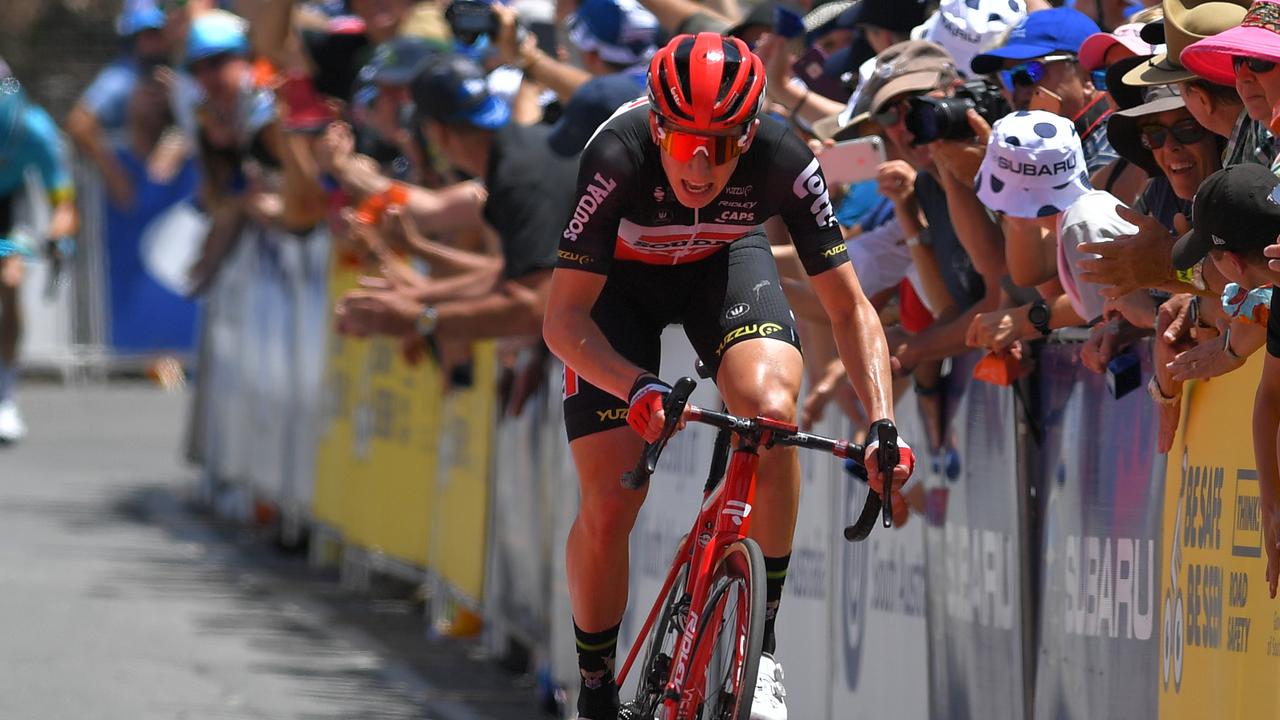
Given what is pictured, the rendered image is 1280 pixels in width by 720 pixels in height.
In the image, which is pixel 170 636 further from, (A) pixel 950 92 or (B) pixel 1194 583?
(B) pixel 1194 583

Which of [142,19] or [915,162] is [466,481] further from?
[142,19]

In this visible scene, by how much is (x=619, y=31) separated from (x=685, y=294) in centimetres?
305

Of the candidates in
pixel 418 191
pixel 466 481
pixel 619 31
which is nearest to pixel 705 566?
pixel 619 31

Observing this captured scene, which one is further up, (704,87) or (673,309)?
(704,87)

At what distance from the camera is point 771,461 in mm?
6113

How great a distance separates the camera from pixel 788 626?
764 cm

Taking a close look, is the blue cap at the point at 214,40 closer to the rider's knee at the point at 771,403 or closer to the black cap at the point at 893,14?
the black cap at the point at 893,14

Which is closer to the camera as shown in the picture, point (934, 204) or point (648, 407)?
point (648, 407)

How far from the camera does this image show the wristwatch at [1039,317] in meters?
5.99

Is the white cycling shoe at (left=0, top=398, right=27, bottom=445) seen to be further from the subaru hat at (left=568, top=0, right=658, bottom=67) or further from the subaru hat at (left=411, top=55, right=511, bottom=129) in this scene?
the subaru hat at (left=568, top=0, right=658, bottom=67)

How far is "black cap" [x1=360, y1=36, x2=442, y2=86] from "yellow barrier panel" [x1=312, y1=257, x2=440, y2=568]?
4.83 ft

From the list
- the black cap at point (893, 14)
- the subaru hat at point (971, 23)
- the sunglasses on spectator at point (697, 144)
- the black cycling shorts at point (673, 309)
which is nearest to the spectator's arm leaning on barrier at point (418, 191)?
the black cap at point (893, 14)

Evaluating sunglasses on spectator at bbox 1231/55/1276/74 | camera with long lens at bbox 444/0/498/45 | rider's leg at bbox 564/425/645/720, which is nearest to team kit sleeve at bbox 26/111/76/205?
camera with long lens at bbox 444/0/498/45

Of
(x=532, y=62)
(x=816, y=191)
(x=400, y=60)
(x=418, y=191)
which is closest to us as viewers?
(x=816, y=191)
